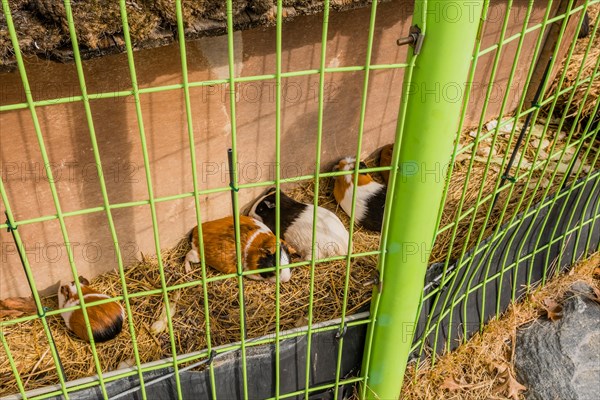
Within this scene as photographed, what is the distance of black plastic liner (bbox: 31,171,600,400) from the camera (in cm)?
230

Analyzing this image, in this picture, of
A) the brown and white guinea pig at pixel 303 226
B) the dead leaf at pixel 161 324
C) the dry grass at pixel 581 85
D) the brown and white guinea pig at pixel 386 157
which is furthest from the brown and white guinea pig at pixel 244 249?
the dry grass at pixel 581 85

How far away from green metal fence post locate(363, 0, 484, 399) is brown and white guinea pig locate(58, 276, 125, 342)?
118cm

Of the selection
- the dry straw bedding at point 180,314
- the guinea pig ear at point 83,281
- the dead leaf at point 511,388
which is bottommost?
the dead leaf at point 511,388

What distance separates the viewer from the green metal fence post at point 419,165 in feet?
5.37

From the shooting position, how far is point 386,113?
3740mm

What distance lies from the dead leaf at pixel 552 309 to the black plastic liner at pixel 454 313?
135 mm

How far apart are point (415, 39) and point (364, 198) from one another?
188cm

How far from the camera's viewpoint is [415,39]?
1.67 meters

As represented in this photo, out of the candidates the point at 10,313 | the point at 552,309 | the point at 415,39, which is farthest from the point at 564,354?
the point at 10,313

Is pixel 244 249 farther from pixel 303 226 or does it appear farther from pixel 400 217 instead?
pixel 400 217

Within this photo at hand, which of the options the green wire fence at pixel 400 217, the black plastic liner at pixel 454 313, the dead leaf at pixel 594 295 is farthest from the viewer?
the dead leaf at pixel 594 295

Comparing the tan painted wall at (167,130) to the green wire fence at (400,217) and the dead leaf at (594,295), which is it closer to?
the green wire fence at (400,217)

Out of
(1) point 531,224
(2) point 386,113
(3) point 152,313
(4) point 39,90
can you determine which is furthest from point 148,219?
(1) point 531,224

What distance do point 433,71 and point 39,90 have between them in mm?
1508
